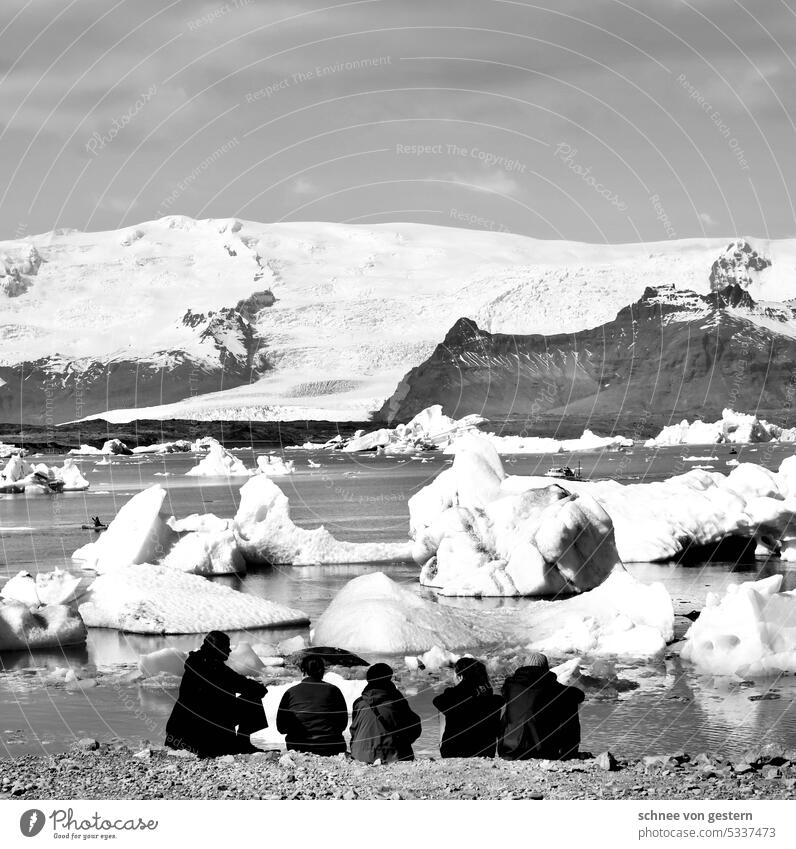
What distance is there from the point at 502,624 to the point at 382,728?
8.45 meters

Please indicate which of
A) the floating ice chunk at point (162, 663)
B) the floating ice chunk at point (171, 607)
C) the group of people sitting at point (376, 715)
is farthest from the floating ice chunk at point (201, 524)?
the group of people sitting at point (376, 715)

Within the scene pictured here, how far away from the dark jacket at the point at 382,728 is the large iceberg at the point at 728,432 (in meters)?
95.0

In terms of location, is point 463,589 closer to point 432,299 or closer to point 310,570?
point 310,570

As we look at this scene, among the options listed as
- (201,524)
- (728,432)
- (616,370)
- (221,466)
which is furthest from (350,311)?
(201,524)

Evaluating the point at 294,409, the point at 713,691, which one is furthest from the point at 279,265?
the point at 713,691

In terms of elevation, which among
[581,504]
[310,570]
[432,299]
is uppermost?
[432,299]

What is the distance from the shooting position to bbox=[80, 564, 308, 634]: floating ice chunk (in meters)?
17.3

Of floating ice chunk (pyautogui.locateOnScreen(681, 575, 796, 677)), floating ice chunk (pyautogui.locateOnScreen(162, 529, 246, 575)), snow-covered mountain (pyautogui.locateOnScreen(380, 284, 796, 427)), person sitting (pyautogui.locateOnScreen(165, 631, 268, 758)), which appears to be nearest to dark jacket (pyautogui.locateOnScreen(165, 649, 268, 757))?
person sitting (pyautogui.locateOnScreen(165, 631, 268, 758))

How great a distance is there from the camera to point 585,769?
8195 millimetres

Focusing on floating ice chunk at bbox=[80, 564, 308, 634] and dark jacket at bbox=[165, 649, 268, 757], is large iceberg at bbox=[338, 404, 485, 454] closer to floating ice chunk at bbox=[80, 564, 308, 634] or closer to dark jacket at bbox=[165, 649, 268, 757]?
floating ice chunk at bbox=[80, 564, 308, 634]

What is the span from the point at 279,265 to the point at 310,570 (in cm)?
17754

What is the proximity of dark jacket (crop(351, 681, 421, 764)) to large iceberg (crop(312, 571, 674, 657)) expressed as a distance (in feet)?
18.8

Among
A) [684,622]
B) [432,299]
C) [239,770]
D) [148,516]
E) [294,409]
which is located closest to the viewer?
[239,770]
